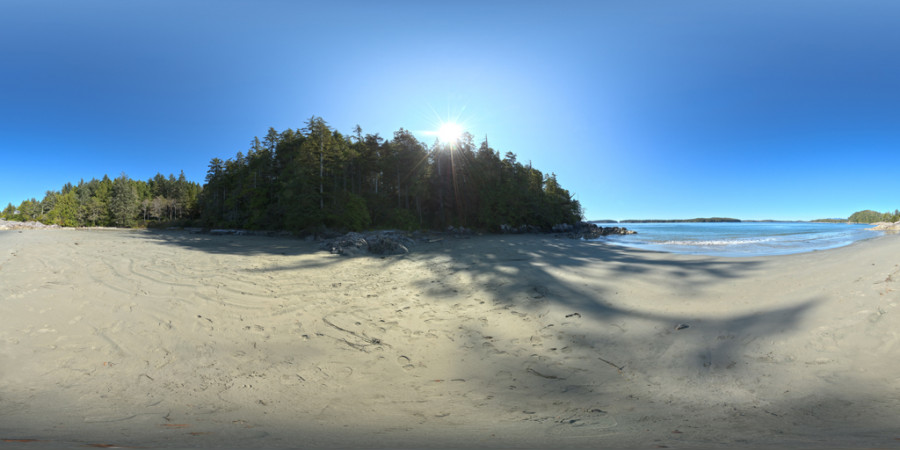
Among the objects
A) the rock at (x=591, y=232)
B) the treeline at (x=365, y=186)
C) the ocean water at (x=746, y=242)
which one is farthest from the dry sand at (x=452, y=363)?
the rock at (x=591, y=232)

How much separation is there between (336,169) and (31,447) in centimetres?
3096

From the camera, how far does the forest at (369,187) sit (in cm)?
2814

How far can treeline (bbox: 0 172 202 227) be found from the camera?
62.1 meters

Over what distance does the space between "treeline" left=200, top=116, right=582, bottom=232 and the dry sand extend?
70.1ft

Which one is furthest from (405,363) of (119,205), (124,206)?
(119,205)

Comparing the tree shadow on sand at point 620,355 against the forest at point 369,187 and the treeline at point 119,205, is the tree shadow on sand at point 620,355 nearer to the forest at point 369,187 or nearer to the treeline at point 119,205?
the forest at point 369,187

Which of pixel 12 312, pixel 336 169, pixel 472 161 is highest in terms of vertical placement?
pixel 472 161

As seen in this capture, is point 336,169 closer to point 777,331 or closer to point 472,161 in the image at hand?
point 472,161

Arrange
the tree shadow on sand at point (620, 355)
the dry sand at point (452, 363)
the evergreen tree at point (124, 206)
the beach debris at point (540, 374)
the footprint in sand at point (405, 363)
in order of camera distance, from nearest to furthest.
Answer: the dry sand at point (452, 363)
the tree shadow on sand at point (620, 355)
the beach debris at point (540, 374)
the footprint in sand at point (405, 363)
the evergreen tree at point (124, 206)

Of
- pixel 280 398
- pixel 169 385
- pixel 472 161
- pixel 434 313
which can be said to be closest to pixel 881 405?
pixel 434 313

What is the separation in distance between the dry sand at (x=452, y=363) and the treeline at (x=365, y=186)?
21354 mm

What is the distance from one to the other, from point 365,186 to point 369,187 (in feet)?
1.64

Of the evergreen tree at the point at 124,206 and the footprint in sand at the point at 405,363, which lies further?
the evergreen tree at the point at 124,206

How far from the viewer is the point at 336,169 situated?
30828 mm
